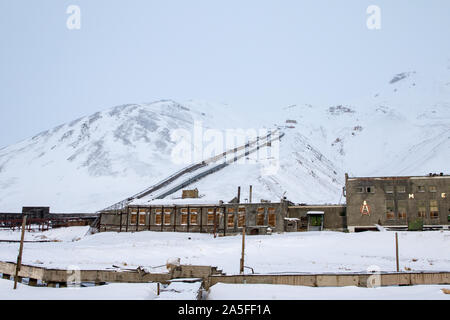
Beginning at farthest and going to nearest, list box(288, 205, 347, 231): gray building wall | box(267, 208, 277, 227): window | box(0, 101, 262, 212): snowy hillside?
box(0, 101, 262, 212): snowy hillside
box(267, 208, 277, 227): window
box(288, 205, 347, 231): gray building wall

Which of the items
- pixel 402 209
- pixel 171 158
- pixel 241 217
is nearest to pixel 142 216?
pixel 241 217

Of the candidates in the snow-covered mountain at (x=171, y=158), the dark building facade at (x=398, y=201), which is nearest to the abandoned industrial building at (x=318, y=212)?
the dark building facade at (x=398, y=201)

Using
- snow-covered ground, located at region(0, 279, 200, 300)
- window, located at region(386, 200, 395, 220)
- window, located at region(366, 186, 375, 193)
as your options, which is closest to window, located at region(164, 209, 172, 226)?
window, located at region(366, 186, 375, 193)

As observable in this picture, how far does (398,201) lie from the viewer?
185ft

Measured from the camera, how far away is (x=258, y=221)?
61031mm

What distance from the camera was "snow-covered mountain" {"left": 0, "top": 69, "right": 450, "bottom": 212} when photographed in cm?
10119

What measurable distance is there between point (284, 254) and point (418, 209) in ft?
77.4

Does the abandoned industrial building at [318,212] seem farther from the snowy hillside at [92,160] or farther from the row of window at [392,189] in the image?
the snowy hillside at [92,160]

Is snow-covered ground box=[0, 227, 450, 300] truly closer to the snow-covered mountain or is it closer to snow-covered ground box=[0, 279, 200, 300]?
snow-covered ground box=[0, 279, 200, 300]

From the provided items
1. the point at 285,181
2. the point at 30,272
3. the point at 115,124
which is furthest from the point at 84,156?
the point at 30,272

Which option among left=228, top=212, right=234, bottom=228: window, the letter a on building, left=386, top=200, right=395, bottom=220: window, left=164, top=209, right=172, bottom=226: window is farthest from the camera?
left=164, top=209, right=172, bottom=226: window

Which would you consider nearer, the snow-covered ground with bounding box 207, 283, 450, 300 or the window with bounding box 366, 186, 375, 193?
the snow-covered ground with bounding box 207, 283, 450, 300

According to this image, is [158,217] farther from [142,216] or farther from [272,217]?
[272,217]
